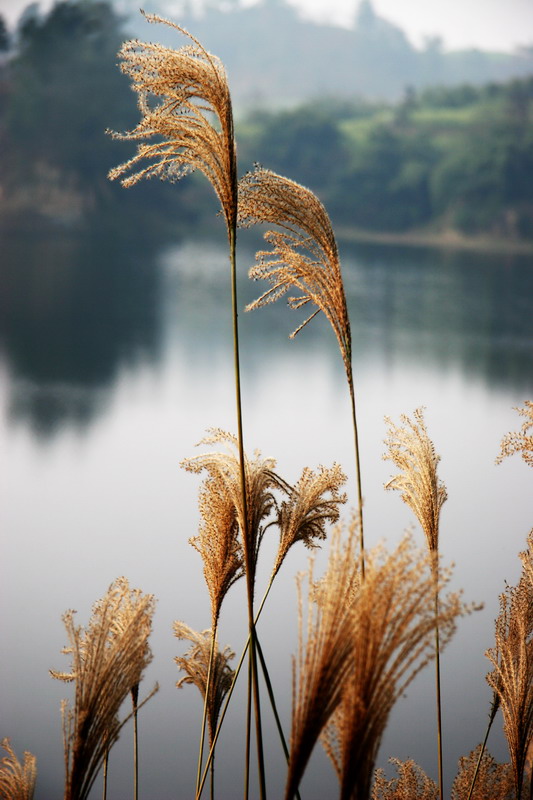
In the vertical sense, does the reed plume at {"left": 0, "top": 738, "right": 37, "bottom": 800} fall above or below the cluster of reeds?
below

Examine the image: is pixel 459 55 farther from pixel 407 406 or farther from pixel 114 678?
pixel 114 678

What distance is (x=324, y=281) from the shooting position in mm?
1191

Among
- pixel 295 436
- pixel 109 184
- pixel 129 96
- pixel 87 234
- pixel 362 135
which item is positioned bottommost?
pixel 295 436

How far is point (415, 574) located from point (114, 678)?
0.36m

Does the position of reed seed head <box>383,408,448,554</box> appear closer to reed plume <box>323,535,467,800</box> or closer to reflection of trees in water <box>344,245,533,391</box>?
Answer: reed plume <box>323,535,467,800</box>

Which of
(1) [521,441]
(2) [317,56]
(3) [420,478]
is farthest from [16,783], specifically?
(2) [317,56]

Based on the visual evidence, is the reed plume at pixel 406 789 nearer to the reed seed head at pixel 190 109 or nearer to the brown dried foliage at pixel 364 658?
the brown dried foliage at pixel 364 658

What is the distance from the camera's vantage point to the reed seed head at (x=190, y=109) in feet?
3.68

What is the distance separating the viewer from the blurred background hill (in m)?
15.8

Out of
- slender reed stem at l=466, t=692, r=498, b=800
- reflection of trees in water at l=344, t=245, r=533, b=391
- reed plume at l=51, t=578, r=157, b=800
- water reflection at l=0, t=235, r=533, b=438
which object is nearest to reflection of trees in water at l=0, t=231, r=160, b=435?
water reflection at l=0, t=235, r=533, b=438

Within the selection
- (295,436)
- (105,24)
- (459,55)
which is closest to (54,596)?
(295,436)

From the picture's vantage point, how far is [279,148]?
19375 mm

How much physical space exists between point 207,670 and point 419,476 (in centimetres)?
44

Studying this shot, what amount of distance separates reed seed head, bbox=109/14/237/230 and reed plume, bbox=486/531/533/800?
2.39 feet
